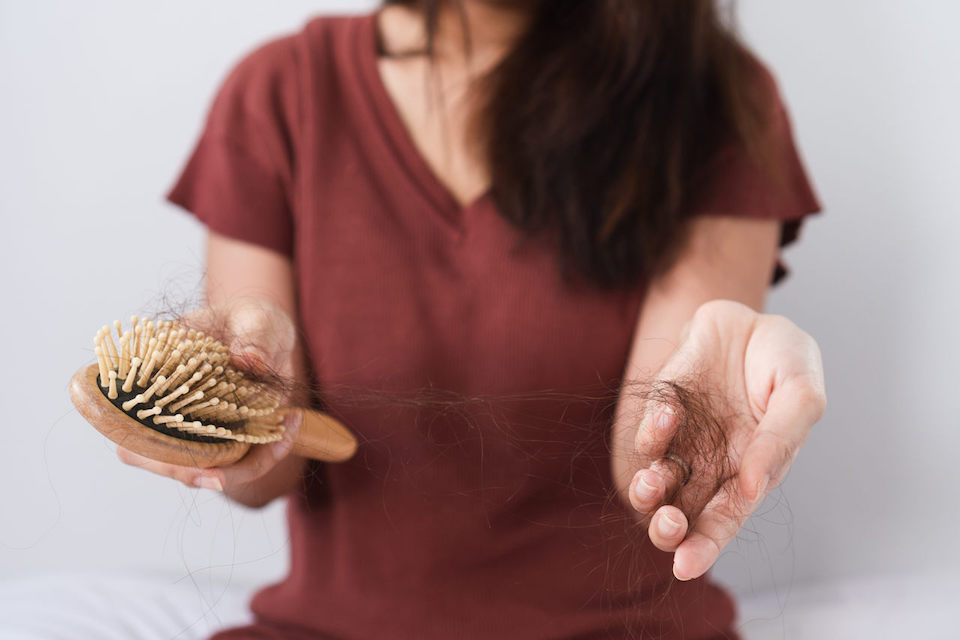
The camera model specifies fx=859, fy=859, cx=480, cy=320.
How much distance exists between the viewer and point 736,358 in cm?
62

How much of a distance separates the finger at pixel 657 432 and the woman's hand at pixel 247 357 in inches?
10.0

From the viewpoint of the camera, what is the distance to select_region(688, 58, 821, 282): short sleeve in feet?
2.91

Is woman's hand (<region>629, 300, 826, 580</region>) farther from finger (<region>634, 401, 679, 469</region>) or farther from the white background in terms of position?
the white background

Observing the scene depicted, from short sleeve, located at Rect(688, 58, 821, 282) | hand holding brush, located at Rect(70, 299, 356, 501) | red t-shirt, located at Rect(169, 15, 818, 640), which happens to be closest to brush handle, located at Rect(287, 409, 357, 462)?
hand holding brush, located at Rect(70, 299, 356, 501)

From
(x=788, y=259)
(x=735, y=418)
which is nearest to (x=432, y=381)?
(x=735, y=418)

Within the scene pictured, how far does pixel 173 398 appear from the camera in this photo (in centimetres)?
53

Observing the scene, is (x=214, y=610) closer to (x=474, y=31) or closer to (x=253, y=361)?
(x=253, y=361)

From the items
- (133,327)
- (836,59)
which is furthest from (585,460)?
(836,59)

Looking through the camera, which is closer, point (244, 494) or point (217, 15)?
point (244, 494)

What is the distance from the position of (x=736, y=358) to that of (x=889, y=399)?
2.23 ft

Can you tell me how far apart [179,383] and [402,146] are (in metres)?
0.43

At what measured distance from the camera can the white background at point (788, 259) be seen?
1159 millimetres

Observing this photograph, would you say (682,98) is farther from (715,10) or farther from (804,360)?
(804,360)

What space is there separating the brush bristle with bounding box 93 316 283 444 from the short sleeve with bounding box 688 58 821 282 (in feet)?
1.71
